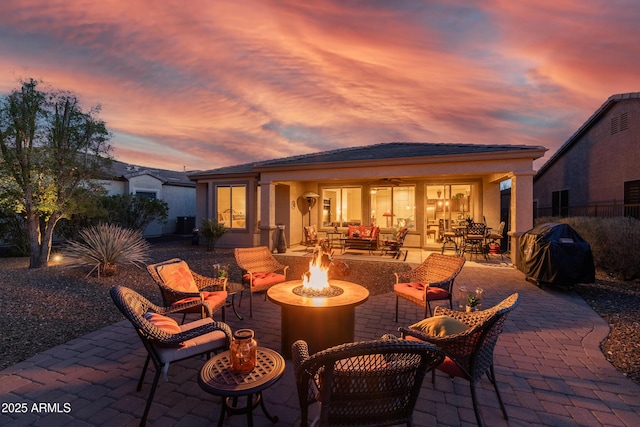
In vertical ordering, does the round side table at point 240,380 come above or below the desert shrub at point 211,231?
below

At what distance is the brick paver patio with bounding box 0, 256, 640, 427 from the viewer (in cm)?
235

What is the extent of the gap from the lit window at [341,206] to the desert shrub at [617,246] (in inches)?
316

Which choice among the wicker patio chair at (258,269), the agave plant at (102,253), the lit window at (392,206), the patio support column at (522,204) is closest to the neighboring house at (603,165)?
the patio support column at (522,204)

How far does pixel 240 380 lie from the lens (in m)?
2.00

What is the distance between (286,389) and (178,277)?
7.70ft

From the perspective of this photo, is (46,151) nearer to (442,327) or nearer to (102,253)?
(102,253)

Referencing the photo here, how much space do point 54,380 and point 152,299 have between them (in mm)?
2896

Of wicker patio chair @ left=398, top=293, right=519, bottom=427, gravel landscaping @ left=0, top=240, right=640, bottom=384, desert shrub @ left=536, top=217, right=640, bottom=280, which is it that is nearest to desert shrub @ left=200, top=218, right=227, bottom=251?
gravel landscaping @ left=0, top=240, right=640, bottom=384

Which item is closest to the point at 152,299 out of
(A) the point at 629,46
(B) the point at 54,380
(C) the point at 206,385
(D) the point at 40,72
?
(B) the point at 54,380

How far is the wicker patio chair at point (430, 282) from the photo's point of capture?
422 centimetres

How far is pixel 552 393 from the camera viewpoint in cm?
269

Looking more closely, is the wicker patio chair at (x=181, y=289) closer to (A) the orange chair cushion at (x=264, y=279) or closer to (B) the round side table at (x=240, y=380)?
(A) the orange chair cushion at (x=264, y=279)

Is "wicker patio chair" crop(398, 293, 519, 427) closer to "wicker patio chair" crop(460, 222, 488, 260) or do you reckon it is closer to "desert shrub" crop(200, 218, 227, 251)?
"wicker patio chair" crop(460, 222, 488, 260)

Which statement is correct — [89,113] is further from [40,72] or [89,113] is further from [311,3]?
[311,3]
